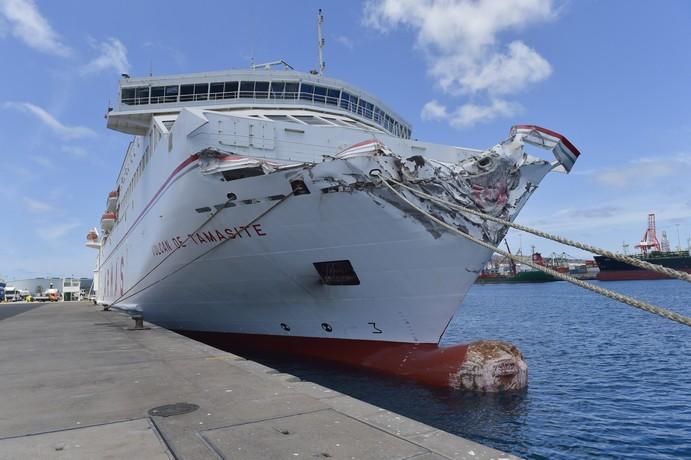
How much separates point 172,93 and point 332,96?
5554 millimetres

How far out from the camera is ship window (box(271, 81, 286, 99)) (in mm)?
15453

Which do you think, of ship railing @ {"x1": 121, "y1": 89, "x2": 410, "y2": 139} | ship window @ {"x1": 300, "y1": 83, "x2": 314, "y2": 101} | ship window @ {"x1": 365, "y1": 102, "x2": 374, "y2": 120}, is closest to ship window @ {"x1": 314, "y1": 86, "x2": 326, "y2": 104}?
ship railing @ {"x1": 121, "y1": 89, "x2": 410, "y2": 139}

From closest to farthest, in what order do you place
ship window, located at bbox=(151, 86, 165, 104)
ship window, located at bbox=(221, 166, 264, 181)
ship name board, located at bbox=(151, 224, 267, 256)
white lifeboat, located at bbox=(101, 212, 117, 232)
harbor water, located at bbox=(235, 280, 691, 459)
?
harbor water, located at bbox=(235, 280, 691, 459)
ship window, located at bbox=(221, 166, 264, 181)
ship name board, located at bbox=(151, 224, 267, 256)
ship window, located at bbox=(151, 86, 165, 104)
white lifeboat, located at bbox=(101, 212, 117, 232)

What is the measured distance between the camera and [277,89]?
15500 millimetres

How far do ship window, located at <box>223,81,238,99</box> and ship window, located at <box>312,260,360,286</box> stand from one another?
25.3ft

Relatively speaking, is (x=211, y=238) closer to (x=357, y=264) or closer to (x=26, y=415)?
(x=357, y=264)

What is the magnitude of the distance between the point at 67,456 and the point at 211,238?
802 cm

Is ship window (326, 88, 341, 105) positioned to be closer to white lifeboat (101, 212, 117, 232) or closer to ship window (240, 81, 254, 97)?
ship window (240, 81, 254, 97)

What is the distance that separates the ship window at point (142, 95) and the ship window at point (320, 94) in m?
6.16

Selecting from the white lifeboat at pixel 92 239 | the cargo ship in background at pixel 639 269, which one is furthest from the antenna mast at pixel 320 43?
the cargo ship in background at pixel 639 269

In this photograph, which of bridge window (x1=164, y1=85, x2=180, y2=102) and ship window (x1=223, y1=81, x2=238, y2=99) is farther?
bridge window (x1=164, y1=85, x2=180, y2=102)

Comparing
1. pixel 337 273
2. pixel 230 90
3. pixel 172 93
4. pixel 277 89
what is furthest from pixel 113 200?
pixel 337 273

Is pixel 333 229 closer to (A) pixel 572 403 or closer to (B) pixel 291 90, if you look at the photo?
(A) pixel 572 403

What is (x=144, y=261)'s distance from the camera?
16.7m
